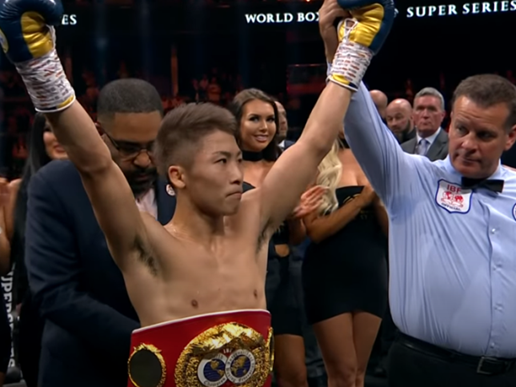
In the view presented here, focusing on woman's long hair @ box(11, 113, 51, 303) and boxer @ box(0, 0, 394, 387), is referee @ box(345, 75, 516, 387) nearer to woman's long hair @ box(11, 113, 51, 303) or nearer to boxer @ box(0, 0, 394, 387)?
boxer @ box(0, 0, 394, 387)

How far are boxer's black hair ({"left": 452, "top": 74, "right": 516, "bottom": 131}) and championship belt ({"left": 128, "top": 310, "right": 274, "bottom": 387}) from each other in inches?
40.8

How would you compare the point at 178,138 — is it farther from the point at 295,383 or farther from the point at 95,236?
the point at 295,383

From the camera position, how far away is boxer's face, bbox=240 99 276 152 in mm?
3777

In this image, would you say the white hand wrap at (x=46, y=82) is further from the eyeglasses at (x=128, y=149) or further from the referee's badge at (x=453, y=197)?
the referee's badge at (x=453, y=197)

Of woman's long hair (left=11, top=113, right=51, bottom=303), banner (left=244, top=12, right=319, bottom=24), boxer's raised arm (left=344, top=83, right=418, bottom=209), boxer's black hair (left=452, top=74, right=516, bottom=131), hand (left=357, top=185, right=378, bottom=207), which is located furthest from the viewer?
banner (left=244, top=12, right=319, bottom=24)

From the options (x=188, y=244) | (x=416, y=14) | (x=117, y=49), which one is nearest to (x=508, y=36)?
(x=416, y=14)

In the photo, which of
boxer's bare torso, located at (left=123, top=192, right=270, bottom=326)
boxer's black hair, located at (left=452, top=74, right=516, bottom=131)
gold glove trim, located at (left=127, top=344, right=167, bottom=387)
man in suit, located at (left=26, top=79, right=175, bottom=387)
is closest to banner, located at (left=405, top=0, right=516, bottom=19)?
boxer's black hair, located at (left=452, top=74, right=516, bottom=131)

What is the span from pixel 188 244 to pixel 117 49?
838cm

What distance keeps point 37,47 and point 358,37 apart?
30.1 inches

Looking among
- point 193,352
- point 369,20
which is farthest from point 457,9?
point 193,352

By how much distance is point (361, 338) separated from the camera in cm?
381

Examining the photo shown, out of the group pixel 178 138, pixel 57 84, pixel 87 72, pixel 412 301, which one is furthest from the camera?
pixel 87 72

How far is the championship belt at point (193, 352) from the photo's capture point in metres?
1.80

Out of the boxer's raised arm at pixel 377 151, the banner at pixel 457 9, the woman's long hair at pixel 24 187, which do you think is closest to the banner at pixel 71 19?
the banner at pixel 457 9
